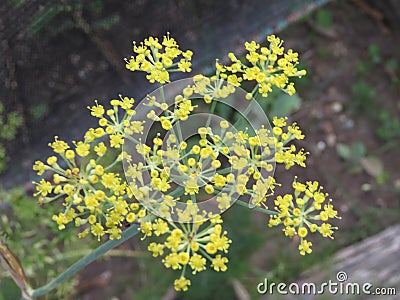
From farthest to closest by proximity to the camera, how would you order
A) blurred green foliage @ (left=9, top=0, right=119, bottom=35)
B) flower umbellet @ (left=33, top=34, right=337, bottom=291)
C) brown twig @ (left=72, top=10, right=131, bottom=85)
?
brown twig @ (left=72, top=10, right=131, bottom=85)
blurred green foliage @ (left=9, top=0, right=119, bottom=35)
flower umbellet @ (left=33, top=34, right=337, bottom=291)

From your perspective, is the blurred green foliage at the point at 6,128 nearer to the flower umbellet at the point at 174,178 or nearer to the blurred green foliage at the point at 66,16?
the blurred green foliage at the point at 66,16

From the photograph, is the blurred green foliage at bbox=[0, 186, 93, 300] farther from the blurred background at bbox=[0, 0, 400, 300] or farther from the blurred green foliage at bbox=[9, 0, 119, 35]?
the blurred green foliage at bbox=[9, 0, 119, 35]

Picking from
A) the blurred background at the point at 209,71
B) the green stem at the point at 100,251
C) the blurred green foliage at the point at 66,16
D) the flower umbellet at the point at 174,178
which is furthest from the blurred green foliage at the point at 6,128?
the flower umbellet at the point at 174,178

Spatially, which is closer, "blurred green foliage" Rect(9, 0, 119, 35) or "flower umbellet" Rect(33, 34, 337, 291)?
"flower umbellet" Rect(33, 34, 337, 291)

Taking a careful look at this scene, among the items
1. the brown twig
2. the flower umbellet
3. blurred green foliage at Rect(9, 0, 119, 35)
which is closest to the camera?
the flower umbellet

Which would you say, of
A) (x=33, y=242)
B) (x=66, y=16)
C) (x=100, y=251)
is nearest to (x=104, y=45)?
(x=66, y=16)

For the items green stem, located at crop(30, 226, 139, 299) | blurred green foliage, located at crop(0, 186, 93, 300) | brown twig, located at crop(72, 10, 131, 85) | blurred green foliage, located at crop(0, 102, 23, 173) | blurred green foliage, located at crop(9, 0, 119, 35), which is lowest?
green stem, located at crop(30, 226, 139, 299)

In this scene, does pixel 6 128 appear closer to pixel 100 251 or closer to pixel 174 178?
pixel 100 251

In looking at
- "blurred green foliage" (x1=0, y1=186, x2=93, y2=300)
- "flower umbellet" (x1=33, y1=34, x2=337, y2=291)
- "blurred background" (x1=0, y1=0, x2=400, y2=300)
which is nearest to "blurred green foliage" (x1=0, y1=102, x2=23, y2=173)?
"blurred background" (x1=0, y1=0, x2=400, y2=300)
